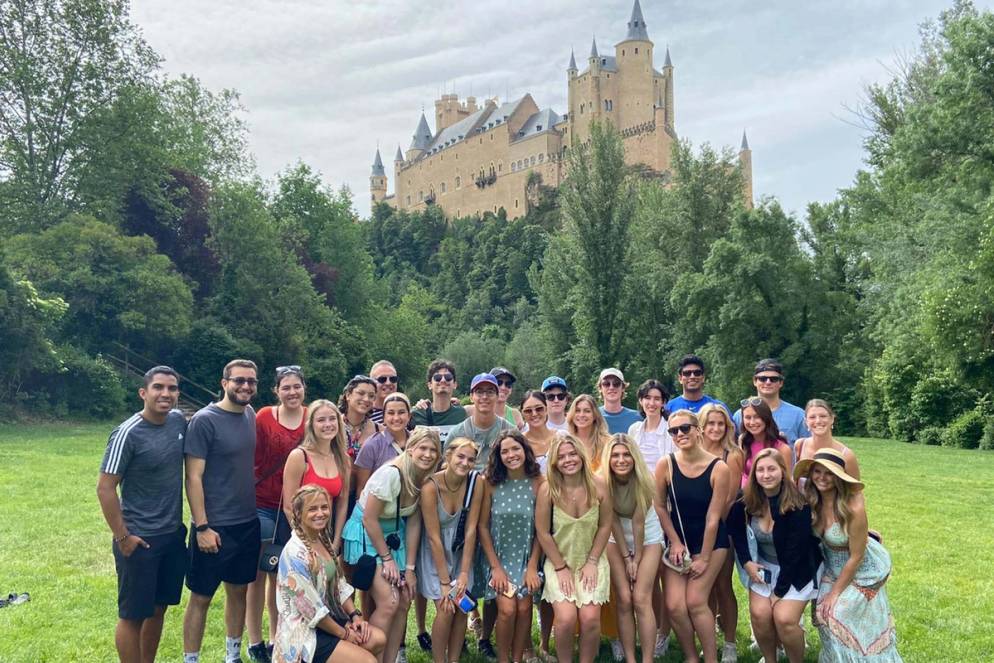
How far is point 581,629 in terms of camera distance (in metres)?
5.02

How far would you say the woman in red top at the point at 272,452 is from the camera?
17.7ft

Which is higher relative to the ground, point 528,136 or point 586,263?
point 528,136

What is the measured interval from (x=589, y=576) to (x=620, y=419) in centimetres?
176

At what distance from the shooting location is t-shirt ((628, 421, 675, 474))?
19.4 ft

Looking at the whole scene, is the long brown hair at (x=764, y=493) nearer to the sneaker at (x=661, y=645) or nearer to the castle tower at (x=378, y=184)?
the sneaker at (x=661, y=645)

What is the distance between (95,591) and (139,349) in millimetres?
24959

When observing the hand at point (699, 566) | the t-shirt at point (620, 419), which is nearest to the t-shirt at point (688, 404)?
the t-shirt at point (620, 419)

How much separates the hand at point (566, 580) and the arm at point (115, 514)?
2.71 m

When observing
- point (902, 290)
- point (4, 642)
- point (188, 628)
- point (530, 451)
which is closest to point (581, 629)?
point (530, 451)

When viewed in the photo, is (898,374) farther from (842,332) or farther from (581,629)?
(581,629)

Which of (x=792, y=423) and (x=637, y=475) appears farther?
(x=792, y=423)

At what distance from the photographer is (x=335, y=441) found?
514cm

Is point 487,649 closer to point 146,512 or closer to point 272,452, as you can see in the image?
point 272,452

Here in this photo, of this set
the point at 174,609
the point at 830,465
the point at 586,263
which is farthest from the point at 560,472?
the point at 586,263
